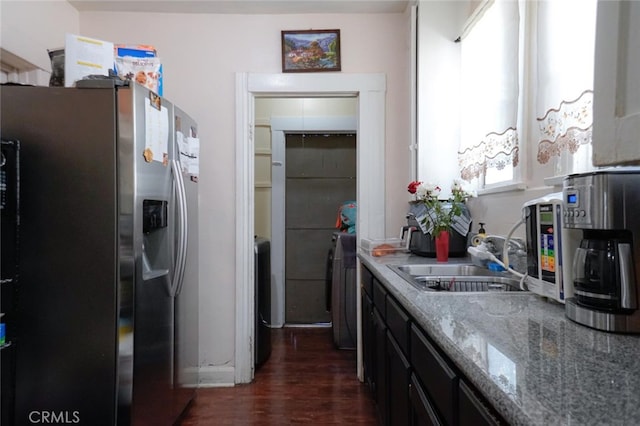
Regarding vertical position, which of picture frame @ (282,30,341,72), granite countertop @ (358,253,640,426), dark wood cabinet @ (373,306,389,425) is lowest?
dark wood cabinet @ (373,306,389,425)

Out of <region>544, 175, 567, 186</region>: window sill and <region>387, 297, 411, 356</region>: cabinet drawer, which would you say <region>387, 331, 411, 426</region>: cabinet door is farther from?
<region>544, 175, 567, 186</region>: window sill

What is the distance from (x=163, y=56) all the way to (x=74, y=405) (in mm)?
2187

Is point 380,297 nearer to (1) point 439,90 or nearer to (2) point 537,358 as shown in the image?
(2) point 537,358

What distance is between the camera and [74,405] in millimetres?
1487

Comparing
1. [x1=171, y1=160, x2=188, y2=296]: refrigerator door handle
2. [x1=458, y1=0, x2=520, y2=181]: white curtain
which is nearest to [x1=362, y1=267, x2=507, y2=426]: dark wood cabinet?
[x1=458, y1=0, x2=520, y2=181]: white curtain

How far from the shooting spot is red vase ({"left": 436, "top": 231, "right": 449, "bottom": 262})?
6.46 ft

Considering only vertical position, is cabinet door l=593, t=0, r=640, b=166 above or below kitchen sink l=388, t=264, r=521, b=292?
above

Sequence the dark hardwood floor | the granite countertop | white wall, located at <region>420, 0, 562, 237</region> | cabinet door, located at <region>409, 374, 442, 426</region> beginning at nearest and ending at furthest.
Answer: the granite countertop, cabinet door, located at <region>409, 374, 442, 426</region>, the dark hardwood floor, white wall, located at <region>420, 0, 562, 237</region>

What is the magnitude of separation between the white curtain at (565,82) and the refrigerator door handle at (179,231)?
1661 millimetres

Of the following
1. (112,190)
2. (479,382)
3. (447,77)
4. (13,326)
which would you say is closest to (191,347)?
(13,326)

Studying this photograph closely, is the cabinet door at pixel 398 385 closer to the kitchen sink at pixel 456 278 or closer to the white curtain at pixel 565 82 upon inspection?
the kitchen sink at pixel 456 278

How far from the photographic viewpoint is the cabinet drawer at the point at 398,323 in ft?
4.00

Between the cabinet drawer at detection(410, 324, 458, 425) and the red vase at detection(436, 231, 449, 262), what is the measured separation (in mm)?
904

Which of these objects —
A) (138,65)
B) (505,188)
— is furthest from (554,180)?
(138,65)
